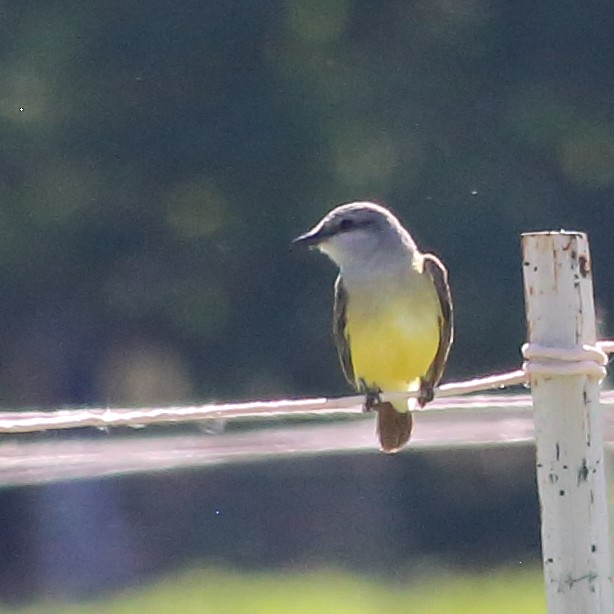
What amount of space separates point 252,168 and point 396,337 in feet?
34.1

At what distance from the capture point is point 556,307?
2.84 metres

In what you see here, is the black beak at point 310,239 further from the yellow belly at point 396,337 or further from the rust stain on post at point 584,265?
the rust stain on post at point 584,265

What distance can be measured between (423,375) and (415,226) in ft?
29.8

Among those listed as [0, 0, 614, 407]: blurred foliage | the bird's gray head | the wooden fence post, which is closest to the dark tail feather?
the bird's gray head

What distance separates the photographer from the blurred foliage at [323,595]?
9.95 meters

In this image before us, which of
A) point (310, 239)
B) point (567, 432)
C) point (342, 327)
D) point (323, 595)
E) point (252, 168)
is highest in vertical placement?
point (252, 168)

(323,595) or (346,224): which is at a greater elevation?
(323,595)

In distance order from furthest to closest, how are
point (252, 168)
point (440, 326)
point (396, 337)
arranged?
point (252, 168) → point (440, 326) → point (396, 337)

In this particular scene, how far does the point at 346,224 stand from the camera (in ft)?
16.7

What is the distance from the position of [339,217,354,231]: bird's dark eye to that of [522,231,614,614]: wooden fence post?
87.8 inches

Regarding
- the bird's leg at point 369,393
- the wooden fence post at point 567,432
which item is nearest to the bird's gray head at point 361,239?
the bird's leg at point 369,393

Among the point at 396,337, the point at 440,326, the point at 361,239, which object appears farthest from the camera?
the point at 361,239

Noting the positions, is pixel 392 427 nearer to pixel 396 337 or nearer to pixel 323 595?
pixel 396 337

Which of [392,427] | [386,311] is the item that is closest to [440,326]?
[386,311]
